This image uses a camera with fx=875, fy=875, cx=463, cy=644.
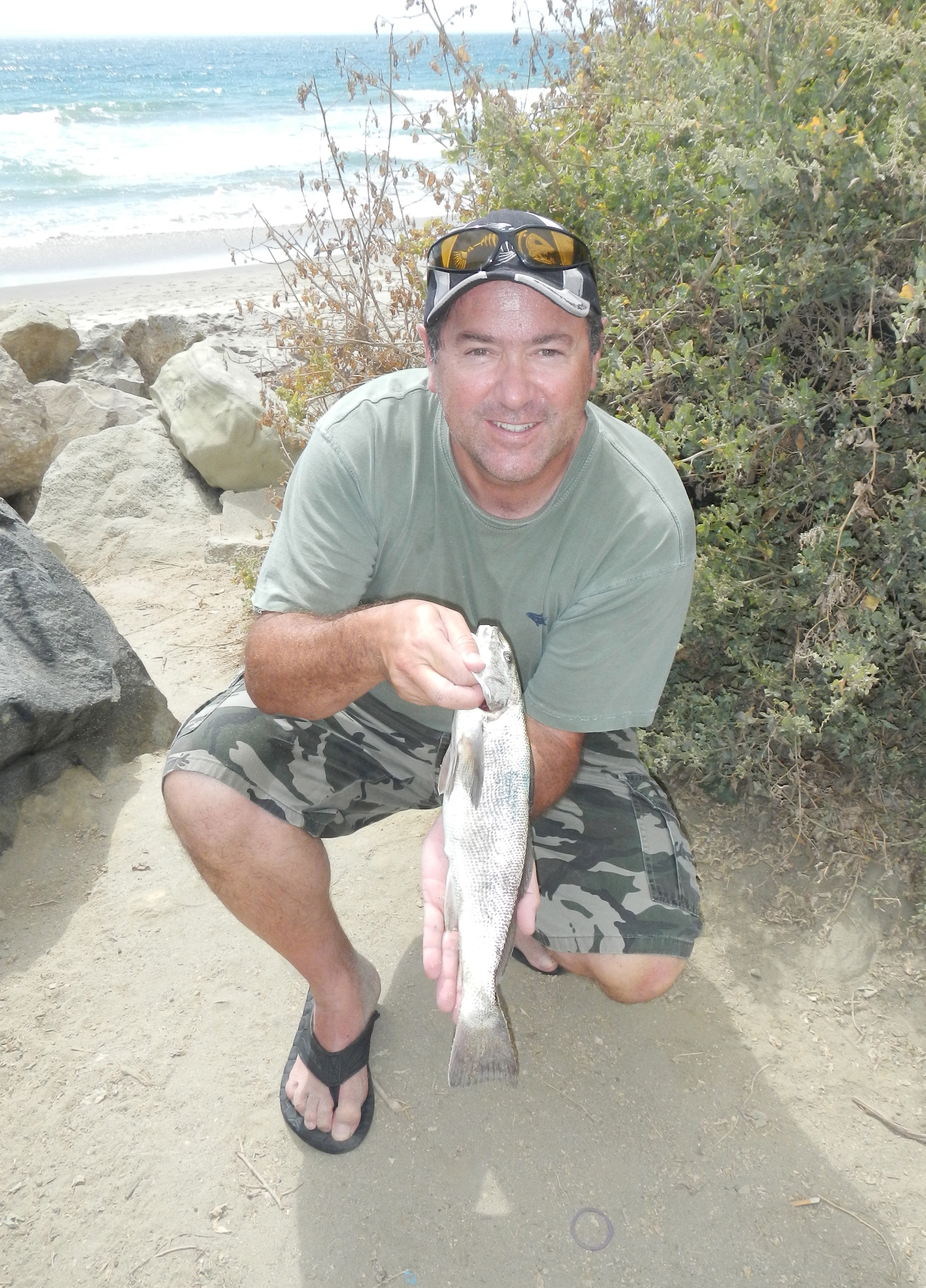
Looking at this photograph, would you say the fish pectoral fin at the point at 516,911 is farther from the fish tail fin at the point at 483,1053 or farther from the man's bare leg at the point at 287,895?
the man's bare leg at the point at 287,895

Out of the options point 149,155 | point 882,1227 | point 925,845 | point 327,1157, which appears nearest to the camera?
point 882,1227

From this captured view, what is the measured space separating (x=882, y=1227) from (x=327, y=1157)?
1.58 metres

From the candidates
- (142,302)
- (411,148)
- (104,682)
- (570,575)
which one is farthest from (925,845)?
(411,148)

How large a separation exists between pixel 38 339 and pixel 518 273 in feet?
25.2

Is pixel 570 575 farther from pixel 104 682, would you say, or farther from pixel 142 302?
pixel 142 302

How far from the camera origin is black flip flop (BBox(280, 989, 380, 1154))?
260cm

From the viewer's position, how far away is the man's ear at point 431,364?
2.69m

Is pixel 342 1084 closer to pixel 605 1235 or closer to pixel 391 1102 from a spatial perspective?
pixel 391 1102

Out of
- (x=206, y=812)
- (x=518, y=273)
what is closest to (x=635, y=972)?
(x=206, y=812)

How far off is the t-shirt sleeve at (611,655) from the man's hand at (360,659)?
13.8 inches

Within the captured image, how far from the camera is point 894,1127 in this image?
105 inches

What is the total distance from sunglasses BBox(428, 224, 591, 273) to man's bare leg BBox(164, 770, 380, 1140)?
170 cm

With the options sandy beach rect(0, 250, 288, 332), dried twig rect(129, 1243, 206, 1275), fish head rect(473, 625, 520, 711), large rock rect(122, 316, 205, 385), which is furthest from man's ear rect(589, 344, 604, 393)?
sandy beach rect(0, 250, 288, 332)

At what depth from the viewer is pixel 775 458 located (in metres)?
3.30
